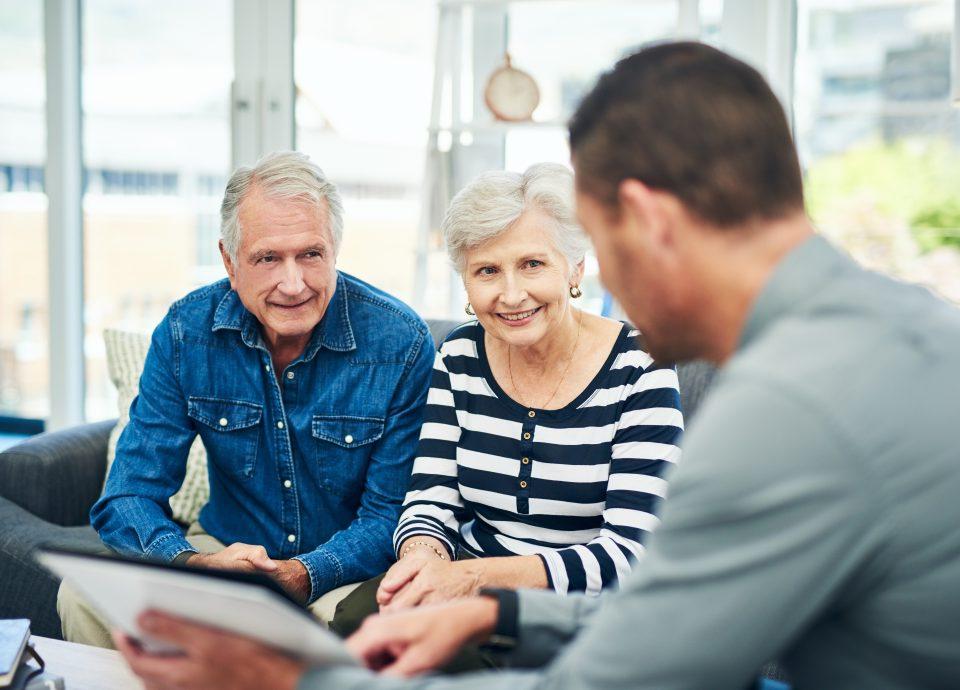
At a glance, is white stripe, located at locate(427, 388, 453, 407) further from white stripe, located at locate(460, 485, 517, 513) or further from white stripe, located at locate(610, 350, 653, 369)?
white stripe, located at locate(610, 350, 653, 369)

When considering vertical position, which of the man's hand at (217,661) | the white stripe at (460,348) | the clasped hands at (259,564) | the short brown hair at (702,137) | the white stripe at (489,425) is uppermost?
the short brown hair at (702,137)

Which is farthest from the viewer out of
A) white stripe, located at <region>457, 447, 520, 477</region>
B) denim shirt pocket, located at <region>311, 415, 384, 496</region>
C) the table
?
denim shirt pocket, located at <region>311, 415, 384, 496</region>

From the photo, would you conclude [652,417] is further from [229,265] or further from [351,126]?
[351,126]

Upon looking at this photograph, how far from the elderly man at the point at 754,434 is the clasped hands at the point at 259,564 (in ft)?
2.62

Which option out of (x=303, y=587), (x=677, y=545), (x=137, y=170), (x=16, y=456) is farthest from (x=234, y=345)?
(x=137, y=170)

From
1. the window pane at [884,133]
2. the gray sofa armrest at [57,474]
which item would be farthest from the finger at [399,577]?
the window pane at [884,133]

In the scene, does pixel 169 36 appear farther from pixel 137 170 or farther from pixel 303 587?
pixel 303 587

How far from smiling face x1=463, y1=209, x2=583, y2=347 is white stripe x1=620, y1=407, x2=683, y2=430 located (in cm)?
22

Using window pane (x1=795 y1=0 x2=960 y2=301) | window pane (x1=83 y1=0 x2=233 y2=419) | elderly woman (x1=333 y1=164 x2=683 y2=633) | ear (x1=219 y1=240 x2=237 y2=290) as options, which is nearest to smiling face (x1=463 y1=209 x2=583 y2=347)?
elderly woman (x1=333 y1=164 x2=683 y2=633)

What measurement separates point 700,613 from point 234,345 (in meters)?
1.52

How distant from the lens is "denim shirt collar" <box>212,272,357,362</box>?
6.92ft

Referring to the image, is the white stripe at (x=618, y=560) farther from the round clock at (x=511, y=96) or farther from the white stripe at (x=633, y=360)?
the round clock at (x=511, y=96)

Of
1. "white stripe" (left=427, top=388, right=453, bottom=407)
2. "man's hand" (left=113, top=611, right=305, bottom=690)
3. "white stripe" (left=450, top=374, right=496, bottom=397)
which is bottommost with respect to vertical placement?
"man's hand" (left=113, top=611, right=305, bottom=690)

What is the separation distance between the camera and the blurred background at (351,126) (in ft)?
9.87
